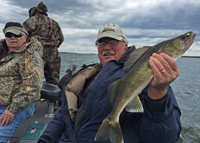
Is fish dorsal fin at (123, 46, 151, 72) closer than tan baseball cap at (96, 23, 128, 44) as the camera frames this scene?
Yes

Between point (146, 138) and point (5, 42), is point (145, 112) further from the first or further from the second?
point (5, 42)

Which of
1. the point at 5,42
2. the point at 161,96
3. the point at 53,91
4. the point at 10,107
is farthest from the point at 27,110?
the point at 161,96

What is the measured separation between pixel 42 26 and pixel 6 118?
397cm

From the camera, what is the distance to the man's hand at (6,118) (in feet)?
9.99

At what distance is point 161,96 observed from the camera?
1.63 m

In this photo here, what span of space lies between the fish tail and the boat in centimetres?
228

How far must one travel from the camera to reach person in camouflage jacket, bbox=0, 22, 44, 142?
10.6ft

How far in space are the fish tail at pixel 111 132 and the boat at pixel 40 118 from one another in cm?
228

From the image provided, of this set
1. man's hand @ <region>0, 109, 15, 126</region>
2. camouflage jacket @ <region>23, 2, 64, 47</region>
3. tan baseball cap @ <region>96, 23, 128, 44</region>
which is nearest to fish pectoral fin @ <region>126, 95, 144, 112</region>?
tan baseball cap @ <region>96, 23, 128, 44</region>

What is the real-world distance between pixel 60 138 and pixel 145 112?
170cm

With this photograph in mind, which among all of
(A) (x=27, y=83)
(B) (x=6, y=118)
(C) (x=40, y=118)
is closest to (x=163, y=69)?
(A) (x=27, y=83)

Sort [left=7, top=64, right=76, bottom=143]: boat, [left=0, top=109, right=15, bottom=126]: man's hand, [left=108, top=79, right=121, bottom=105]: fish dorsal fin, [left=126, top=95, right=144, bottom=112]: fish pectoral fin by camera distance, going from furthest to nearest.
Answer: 1. [left=7, top=64, right=76, bottom=143]: boat
2. [left=0, top=109, right=15, bottom=126]: man's hand
3. [left=108, top=79, right=121, bottom=105]: fish dorsal fin
4. [left=126, top=95, right=144, bottom=112]: fish pectoral fin

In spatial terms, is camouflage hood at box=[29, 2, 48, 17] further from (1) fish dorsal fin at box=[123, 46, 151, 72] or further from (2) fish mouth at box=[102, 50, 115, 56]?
(1) fish dorsal fin at box=[123, 46, 151, 72]

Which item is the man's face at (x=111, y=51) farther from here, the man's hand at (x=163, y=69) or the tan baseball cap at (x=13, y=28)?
the tan baseball cap at (x=13, y=28)
